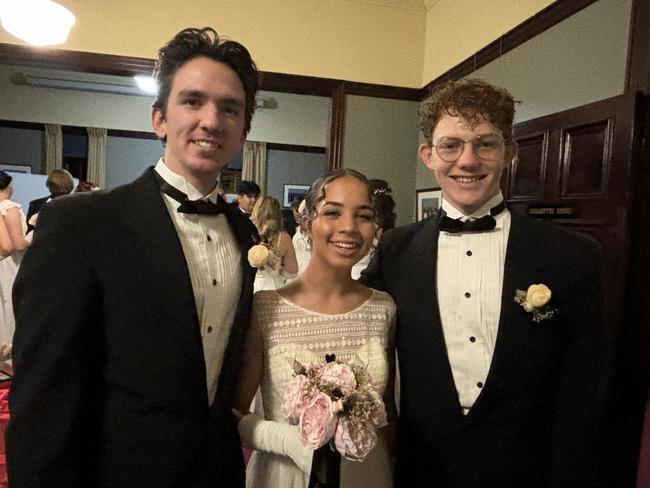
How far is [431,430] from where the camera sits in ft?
5.20

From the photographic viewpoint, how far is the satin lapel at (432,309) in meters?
1.55

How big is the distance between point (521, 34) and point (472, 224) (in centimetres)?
202

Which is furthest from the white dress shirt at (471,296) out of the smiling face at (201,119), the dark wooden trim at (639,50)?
the dark wooden trim at (639,50)

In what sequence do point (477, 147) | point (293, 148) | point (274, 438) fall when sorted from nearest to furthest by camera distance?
point (274, 438) < point (477, 147) < point (293, 148)

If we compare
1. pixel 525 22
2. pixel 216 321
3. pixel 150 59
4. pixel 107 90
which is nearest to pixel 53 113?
pixel 107 90

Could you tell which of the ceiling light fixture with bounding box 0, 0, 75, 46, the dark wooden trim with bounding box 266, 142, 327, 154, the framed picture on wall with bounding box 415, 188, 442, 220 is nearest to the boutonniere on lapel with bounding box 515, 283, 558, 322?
the framed picture on wall with bounding box 415, 188, 442, 220

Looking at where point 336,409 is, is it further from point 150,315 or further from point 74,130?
point 74,130

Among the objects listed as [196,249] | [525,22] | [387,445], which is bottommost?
[387,445]

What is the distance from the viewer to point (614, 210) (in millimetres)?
2254

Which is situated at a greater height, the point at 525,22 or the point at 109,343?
the point at 525,22

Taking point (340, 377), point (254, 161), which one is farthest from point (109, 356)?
point (254, 161)

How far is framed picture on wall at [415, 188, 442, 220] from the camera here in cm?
420

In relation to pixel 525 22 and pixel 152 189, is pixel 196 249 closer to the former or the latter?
pixel 152 189

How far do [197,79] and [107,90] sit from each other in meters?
7.40
